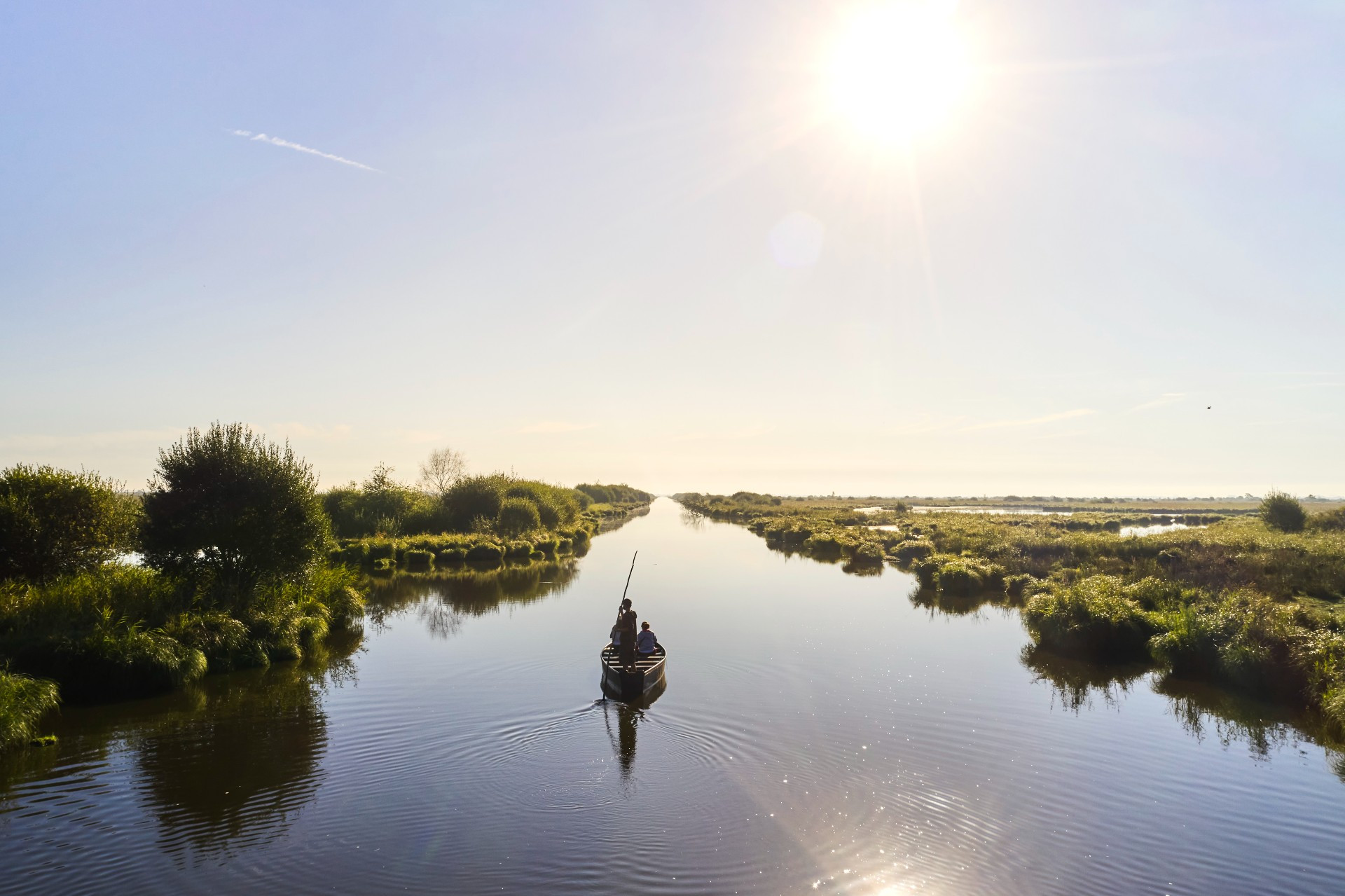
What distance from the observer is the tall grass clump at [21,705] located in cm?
1405

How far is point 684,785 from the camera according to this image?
1326 centimetres

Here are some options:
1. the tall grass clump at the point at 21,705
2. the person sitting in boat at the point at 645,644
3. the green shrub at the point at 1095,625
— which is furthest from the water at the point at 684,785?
the green shrub at the point at 1095,625

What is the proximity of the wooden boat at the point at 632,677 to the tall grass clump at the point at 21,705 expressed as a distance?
39.2ft

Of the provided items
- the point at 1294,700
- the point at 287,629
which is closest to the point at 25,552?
the point at 287,629

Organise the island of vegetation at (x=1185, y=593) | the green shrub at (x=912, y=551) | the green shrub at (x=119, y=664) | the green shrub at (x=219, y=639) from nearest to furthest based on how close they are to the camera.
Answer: the green shrub at (x=119, y=664) < the island of vegetation at (x=1185, y=593) < the green shrub at (x=219, y=639) < the green shrub at (x=912, y=551)

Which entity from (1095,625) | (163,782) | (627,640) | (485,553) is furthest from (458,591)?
(1095,625)

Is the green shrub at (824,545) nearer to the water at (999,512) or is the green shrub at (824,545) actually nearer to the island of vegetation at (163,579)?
the island of vegetation at (163,579)

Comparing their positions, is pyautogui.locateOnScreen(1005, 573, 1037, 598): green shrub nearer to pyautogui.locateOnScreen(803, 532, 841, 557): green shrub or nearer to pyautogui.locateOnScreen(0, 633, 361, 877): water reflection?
pyautogui.locateOnScreen(803, 532, 841, 557): green shrub

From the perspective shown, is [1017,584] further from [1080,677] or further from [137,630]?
[137,630]

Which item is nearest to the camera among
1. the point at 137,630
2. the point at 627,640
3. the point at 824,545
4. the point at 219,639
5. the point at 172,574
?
the point at 137,630

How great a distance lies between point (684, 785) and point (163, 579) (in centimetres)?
1824

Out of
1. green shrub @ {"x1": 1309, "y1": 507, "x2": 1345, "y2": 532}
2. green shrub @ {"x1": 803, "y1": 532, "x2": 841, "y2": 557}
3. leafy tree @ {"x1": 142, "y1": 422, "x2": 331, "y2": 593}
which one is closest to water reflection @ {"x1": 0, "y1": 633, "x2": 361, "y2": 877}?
leafy tree @ {"x1": 142, "y1": 422, "x2": 331, "y2": 593}

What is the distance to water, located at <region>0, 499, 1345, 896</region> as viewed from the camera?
404 inches

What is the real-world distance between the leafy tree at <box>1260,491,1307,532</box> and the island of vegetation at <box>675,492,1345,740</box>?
0.27 ft
